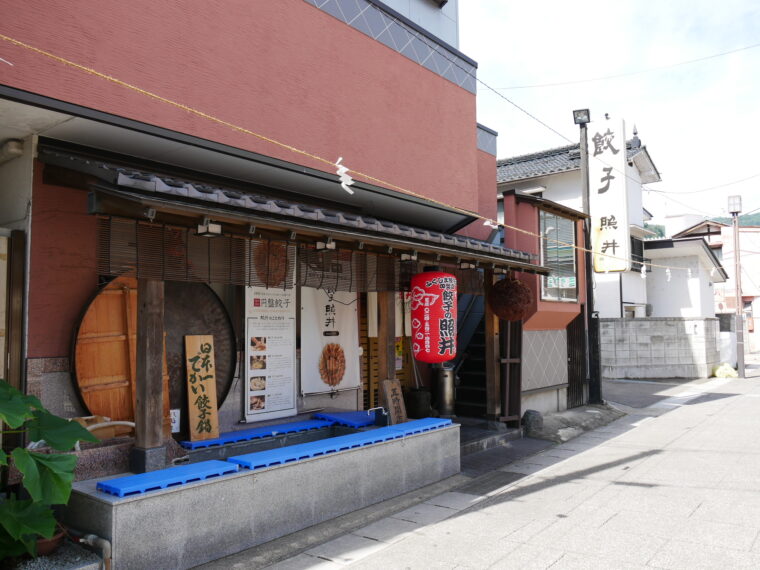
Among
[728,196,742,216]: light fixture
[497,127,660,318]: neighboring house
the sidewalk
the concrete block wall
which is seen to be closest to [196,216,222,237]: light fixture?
the sidewalk

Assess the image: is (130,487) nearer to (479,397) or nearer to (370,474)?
(370,474)

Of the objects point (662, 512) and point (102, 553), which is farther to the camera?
point (662, 512)

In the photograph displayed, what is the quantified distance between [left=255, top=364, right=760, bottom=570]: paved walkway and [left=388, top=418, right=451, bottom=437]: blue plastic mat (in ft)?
3.15

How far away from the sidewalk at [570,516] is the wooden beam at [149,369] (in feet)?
5.00

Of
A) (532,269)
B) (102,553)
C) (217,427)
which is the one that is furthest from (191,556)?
(532,269)

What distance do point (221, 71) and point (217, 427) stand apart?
15.8 feet

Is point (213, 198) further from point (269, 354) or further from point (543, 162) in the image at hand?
point (543, 162)

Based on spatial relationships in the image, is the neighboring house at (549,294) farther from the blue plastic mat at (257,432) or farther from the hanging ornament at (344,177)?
the blue plastic mat at (257,432)

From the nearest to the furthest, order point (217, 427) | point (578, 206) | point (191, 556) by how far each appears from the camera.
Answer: point (191, 556) → point (217, 427) → point (578, 206)

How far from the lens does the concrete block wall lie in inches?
933

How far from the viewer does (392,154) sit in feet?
32.6

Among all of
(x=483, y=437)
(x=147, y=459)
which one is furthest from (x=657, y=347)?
(x=147, y=459)

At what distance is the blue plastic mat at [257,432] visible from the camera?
291 inches

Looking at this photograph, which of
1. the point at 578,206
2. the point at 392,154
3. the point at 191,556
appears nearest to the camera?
the point at 191,556
